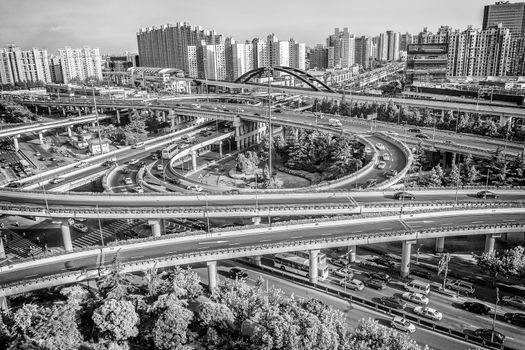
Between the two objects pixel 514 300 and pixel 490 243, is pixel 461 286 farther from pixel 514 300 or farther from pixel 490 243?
pixel 490 243

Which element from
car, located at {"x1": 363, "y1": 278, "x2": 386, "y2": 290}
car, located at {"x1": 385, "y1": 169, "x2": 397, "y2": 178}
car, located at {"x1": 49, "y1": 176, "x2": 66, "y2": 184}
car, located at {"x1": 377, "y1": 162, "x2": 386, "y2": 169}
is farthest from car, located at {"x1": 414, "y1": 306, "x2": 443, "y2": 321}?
car, located at {"x1": 49, "y1": 176, "x2": 66, "y2": 184}

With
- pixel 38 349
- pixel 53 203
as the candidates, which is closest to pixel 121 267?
pixel 38 349

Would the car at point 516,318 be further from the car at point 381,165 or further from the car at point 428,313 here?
the car at point 381,165

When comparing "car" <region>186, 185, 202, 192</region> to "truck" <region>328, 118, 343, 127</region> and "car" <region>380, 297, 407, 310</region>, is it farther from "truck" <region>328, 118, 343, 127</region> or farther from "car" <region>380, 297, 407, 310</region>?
"truck" <region>328, 118, 343, 127</region>

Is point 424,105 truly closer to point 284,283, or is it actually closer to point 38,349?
point 284,283

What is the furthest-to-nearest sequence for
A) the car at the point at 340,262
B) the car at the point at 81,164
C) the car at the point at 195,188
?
the car at the point at 81,164, the car at the point at 195,188, the car at the point at 340,262

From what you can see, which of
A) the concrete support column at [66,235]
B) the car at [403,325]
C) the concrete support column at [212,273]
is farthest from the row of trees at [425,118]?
the concrete support column at [66,235]
